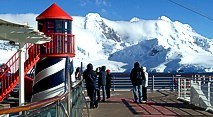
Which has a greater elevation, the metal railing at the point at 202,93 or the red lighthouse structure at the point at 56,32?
the red lighthouse structure at the point at 56,32

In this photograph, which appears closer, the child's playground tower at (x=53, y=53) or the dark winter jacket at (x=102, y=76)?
the child's playground tower at (x=53, y=53)

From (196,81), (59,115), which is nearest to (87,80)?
(196,81)

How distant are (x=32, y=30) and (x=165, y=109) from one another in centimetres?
806

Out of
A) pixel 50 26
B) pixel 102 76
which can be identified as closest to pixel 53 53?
pixel 50 26

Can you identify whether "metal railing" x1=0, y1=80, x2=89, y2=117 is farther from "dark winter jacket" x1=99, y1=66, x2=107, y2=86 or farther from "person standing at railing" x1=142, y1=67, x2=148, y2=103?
"dark winter jacket" x1=99, y1=66, x2=107, y2=86

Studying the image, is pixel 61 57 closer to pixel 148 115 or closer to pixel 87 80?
pixel 87 80

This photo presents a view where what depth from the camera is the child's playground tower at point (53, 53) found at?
1530 cm

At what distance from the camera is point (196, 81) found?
Result: 19.3 meters

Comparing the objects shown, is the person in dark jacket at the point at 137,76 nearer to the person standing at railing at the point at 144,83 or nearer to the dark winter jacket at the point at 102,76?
the person standing at railing at the point at 144,83

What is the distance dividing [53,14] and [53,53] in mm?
1331

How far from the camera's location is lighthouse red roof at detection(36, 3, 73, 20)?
15.5 meters

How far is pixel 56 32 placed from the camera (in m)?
15.4

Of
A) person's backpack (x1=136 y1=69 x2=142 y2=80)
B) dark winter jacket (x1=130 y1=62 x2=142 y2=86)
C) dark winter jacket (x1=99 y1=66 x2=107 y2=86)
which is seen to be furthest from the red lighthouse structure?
dark winter jacket (x1=99 y1=66 x2=107 y2=86)

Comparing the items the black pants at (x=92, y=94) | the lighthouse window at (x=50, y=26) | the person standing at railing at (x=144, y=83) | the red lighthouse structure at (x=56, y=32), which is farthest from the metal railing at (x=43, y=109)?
the person standing at railing at (x=144, y=83)
